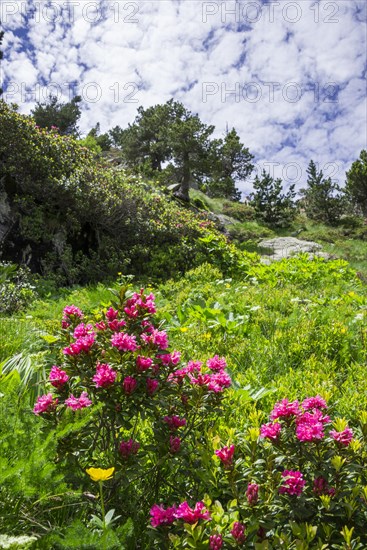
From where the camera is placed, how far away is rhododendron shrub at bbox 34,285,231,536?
179 cm

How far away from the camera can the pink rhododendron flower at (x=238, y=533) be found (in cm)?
144

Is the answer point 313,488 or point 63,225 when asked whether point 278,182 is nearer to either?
point 63,225

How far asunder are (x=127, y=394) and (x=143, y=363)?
0.16 m

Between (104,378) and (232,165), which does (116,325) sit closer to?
(104,378)

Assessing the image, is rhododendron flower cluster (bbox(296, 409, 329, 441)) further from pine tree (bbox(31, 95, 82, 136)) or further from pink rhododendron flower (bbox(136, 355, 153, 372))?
pine tree (bbox(31, 95, 82, 136))

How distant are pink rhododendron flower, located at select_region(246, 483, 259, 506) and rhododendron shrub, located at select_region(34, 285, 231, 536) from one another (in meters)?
0.35

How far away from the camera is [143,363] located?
1.79m

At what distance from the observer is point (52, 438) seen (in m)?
1.69

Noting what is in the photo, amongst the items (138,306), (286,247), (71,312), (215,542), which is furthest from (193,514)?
(286,247)

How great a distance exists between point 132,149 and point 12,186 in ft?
101

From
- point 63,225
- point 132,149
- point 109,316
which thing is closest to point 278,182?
point 132,149

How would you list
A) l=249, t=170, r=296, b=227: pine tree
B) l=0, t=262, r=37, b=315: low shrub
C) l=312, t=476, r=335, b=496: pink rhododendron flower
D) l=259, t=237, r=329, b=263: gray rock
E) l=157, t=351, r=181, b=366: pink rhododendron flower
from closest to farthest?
l=312, t=476, r=335, b=496: pink rhododendron flower
l=157, t=351, r=181, b=366: pink rhododendron flower
l=0, t=262, r=37, b=315: low shrub
l=259, t=237, r=329, b=263: gray rock
l=249, t=170, r=296, b=227: pine tree

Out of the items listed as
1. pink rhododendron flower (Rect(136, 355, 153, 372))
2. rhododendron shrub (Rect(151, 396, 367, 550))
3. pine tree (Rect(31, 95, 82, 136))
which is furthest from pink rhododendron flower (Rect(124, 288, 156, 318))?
pine tree (Rect(31, 95, 82, 136))

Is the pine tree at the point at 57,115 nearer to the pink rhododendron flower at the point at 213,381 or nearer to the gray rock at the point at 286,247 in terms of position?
the gray rock at the point at 286,247
